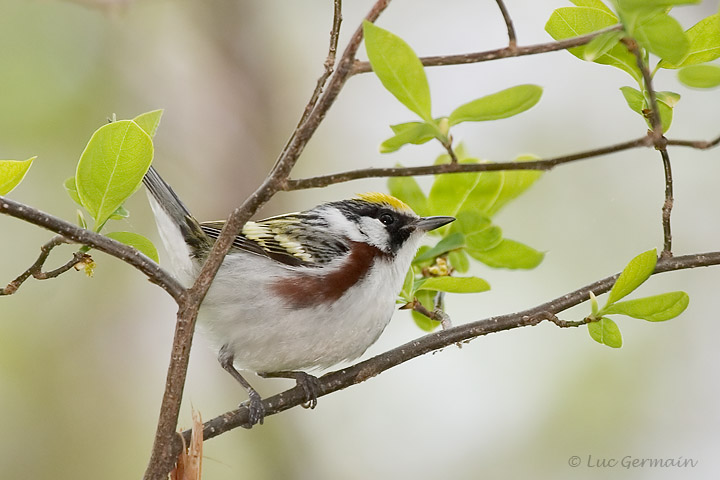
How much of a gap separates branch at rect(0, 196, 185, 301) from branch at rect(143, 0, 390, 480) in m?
0.06

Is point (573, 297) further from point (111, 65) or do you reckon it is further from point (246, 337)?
point (111, 65)

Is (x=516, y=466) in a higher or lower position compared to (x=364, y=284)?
lower

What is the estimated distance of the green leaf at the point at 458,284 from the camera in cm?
237

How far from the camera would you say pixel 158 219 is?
299cm

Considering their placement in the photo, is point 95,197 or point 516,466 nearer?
point 95,197

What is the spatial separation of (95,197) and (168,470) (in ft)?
2.20

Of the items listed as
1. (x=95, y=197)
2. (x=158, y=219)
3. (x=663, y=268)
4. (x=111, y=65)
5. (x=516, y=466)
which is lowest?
(x=516, y=466)

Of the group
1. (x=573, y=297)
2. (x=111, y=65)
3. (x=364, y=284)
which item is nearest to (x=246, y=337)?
(x=364, y=284)

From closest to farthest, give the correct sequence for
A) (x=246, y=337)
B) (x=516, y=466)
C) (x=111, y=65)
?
(x=246, y=337), (x=516, y=466), (x=111, y=65)

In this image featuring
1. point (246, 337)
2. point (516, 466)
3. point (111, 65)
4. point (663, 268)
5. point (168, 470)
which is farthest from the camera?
point (111, 65)

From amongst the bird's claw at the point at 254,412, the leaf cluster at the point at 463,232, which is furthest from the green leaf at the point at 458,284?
the bird's claw at the point at 254,412

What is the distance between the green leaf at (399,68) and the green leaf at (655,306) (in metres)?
0.75

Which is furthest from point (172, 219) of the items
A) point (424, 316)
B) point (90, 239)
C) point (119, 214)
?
point (90, 239)

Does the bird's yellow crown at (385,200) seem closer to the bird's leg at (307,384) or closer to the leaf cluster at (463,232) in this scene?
the leaf cluster at (463,232)
